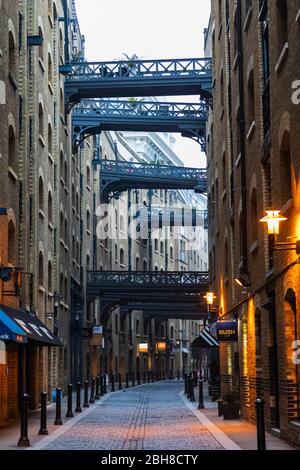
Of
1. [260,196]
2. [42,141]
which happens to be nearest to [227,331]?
[260,196]

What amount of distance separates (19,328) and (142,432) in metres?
3.53

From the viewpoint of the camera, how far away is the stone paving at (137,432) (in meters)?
16.1

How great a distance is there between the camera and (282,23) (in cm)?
1700

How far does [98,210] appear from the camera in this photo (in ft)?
180

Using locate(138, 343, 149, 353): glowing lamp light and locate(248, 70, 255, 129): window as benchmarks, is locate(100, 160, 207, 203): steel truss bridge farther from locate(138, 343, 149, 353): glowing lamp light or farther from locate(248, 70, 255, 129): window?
locate(248, 70, 255, 129): window

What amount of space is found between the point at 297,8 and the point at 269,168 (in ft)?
17.0

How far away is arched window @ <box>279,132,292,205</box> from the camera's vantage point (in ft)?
55.1

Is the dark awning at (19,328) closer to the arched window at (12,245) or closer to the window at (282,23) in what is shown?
the arched window at (12,245)

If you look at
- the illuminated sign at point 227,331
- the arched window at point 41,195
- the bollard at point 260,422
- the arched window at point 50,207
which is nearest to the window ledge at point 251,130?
the illuminated sign at point 227,331

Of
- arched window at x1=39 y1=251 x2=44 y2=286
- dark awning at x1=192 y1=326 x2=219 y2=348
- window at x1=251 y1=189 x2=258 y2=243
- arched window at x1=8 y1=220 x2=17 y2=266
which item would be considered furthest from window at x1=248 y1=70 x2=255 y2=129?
arched window at x1=39 y1=251 x2=44 y2=286

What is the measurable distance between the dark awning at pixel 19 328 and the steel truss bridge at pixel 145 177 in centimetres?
2840

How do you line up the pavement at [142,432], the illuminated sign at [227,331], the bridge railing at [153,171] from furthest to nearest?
the bridge railing at [153,171] → the illuminated sign at [227,331] → the pavement at [142,432]

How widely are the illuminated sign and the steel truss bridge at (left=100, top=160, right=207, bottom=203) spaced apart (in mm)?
29683

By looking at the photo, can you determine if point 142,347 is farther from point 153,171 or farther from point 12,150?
point 12,150
